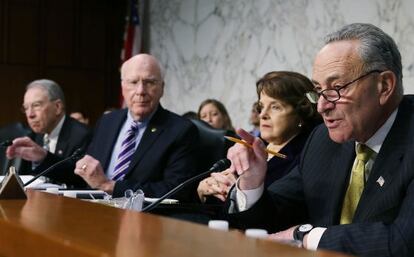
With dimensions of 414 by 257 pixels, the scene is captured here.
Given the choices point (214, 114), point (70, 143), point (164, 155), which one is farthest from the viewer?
Result: point (214, 114)

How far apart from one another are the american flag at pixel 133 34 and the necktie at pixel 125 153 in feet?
19.4

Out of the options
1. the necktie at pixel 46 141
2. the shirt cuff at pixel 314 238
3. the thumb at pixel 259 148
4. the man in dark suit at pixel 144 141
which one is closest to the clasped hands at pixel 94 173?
the man in dark suit at pixel 144 141

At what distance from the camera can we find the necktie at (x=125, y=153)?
405 cm

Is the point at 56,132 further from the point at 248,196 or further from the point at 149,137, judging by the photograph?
the point at 248,196

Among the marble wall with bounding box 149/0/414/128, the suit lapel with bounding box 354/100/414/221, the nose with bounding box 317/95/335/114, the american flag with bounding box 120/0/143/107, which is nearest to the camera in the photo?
the suit lapel with bounding box 354/100/414/221

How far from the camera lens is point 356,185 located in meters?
2.44

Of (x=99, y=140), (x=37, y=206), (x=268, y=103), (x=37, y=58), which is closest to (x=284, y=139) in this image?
(x=268, y=103)

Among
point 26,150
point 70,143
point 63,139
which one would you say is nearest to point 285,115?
point 26,150

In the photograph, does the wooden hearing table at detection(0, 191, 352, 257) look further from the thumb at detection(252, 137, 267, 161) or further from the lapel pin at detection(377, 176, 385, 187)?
the lapel pin at detection(377, 176, 385, 187)

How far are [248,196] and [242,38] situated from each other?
587 cm

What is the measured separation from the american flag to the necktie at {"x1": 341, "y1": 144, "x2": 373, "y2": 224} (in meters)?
7.79

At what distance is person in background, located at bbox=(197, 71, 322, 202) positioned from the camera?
11.2 ft

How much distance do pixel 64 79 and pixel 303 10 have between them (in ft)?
14.2

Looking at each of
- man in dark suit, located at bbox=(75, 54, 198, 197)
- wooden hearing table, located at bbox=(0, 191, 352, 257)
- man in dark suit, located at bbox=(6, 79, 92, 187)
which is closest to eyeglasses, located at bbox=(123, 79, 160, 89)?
man in dark suit, located at bbox=(75, 54, 198, 197)
